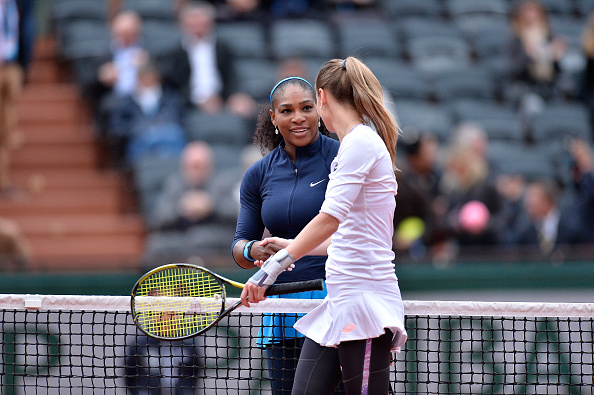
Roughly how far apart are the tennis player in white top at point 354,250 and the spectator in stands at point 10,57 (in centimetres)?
637

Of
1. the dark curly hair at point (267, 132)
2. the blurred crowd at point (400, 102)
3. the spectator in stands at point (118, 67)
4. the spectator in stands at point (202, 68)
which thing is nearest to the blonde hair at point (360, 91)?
the dark curly hair at point (267, 132)

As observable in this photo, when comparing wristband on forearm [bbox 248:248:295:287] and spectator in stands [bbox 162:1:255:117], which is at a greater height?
spectator in stands [bbox 162:1:255:117]

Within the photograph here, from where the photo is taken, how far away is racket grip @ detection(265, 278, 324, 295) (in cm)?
325

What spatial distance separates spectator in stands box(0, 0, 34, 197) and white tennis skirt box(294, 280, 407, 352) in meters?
6.50

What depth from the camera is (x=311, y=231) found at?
303 cm

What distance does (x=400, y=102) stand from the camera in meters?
10.4

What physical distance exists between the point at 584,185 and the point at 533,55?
Result: 10.2ft

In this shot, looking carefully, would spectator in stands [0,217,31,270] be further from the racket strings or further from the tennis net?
the racket strings

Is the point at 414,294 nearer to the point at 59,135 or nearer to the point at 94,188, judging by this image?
the point at 94,188

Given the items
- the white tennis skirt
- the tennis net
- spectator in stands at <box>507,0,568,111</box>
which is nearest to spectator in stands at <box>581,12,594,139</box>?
spectator in stands at <box>507,0,568,111</box>

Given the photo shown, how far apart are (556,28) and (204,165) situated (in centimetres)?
679

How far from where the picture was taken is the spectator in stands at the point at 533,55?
10.9 metres

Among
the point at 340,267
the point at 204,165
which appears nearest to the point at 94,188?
the point at 204,165

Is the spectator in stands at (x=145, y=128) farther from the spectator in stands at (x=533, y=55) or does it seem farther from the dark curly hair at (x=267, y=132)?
the dark curly hair at (x=267, y=132)
